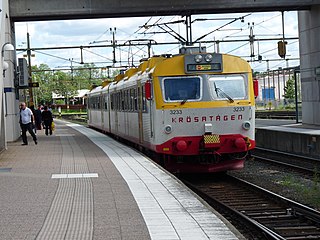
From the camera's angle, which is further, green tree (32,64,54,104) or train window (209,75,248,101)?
green tree (32,64,54,104)

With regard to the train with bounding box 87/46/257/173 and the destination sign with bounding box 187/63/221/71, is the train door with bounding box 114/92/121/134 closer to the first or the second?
the train with bounding box 87/46/257/173

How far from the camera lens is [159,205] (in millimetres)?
10062

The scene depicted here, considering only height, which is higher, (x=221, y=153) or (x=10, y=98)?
(x=10, y=98)

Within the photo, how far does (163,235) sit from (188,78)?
891 cm

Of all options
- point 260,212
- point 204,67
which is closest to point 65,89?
point 204,67

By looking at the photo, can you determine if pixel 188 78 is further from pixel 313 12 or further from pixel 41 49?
pixel 41 49

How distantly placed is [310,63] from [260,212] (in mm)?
18279

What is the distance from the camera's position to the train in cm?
1597

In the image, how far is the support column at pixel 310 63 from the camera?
2847 cm

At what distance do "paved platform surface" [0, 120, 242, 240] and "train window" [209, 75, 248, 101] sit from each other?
2.43 meters

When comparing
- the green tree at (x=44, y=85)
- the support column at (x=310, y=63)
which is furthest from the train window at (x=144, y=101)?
the green tree at (x=44, y=85)

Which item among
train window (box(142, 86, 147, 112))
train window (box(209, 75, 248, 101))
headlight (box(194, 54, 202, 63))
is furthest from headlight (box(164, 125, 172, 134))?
train window (box(142, 86, 147, 112))

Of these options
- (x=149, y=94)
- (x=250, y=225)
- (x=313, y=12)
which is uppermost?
(x=313, y=12)

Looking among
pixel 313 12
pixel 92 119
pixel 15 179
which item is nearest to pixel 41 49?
pixel 92 119
